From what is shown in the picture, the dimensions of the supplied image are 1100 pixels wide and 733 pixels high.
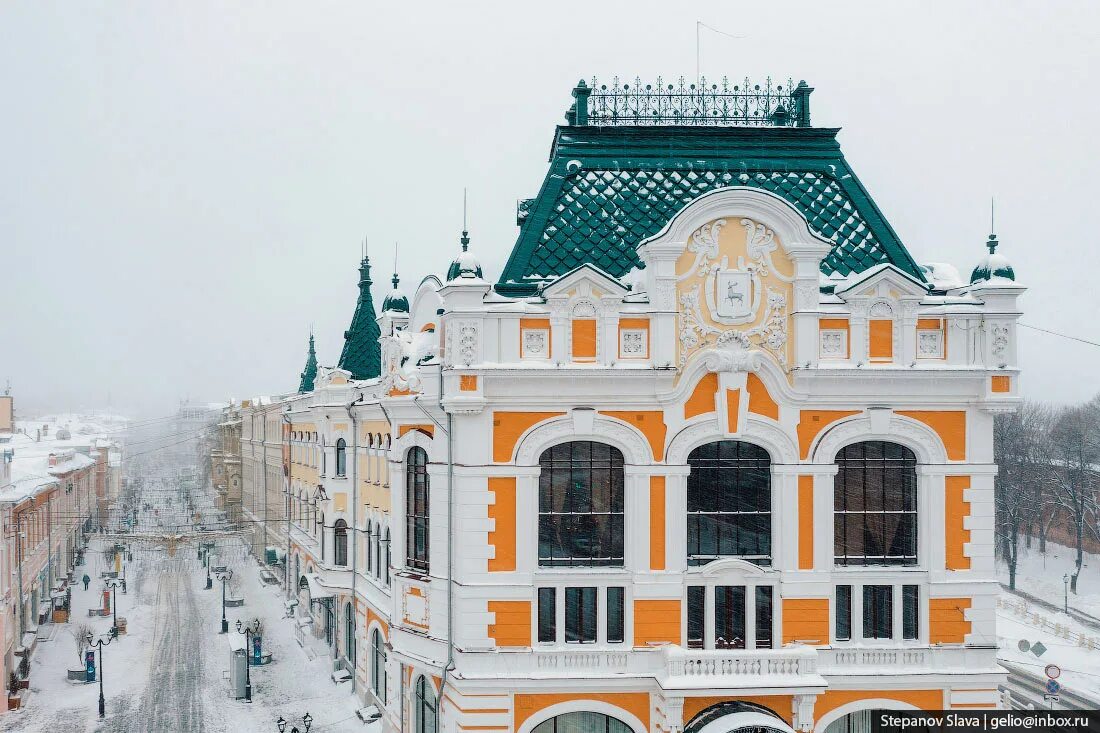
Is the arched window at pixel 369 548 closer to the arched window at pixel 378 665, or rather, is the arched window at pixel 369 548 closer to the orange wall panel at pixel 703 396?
the arched window at pixel 378 665

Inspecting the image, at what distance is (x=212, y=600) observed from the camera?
48.2m

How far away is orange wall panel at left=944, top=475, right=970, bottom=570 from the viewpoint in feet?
54.2

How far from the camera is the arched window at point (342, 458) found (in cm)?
3206

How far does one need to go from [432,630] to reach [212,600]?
38076 mm

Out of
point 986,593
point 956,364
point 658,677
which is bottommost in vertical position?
point 658,677

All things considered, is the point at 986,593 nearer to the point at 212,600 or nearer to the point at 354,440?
the point at 354,440

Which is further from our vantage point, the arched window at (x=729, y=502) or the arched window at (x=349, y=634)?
the arched window at (x=349, y=634)

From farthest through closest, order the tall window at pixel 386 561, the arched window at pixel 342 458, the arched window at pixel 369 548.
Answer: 1. the arched window at pixel 342 458
2. the arched window at pixel 369 548
3. the tall window at pixel 386 561

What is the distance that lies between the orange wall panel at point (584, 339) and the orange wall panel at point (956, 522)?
27.0ft

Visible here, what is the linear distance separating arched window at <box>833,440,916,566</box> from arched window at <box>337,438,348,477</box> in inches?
841

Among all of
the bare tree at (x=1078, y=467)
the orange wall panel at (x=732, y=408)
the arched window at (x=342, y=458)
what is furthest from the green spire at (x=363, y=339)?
the bare tree at (x=1078, y=467)

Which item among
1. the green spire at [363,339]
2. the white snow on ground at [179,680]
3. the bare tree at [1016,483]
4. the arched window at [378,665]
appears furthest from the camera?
the bare tree at [1016,483]

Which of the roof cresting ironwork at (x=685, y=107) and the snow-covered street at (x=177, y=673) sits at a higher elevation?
the roof cresting ironwork at (x=685, y=107)

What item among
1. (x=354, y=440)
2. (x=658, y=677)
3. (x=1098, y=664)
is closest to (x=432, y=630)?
(x=658, y=677)
